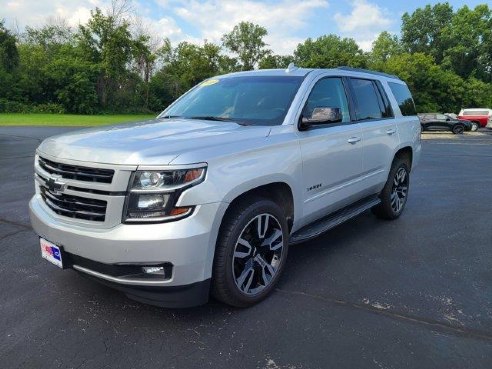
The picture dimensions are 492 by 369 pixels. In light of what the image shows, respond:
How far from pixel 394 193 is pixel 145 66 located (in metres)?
61.0

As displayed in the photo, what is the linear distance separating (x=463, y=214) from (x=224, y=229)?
4.78 m

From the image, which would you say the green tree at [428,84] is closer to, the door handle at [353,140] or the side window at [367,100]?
the side window at [367,100]

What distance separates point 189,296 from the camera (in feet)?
9.00

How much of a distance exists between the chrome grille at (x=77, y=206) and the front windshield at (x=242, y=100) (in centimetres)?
149

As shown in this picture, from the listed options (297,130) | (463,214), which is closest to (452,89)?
(463,214)

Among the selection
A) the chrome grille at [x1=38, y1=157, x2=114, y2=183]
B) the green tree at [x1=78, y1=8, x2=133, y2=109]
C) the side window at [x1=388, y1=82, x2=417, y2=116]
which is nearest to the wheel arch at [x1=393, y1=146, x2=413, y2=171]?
the side window at [x1=388, y1=82, x2=417, y2=116]

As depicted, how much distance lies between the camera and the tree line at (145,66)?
168 feet

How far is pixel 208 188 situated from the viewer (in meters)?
2.67

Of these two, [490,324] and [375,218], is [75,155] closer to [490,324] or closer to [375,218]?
[490,324]

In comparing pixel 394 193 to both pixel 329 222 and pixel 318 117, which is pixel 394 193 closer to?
pixel 329 222

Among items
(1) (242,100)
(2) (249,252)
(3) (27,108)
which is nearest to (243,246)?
(2) (249,252)

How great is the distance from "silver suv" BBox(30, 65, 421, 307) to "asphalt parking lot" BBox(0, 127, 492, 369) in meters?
0.30

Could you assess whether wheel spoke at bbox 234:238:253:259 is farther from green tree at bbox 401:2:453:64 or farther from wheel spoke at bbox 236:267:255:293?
green tree at bbox 401:2:453:64

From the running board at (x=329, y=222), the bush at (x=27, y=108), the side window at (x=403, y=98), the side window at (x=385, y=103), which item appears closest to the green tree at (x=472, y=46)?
the bush at (x=27, y=108)
